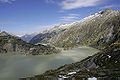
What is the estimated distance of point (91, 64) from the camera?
190750 mm

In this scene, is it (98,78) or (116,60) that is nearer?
(98,78)

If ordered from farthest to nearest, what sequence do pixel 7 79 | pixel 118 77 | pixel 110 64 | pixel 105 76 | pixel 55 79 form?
pixel 7 79
pixel 110 64
pixel 55 79
pixel 105 76
pixel 118 77

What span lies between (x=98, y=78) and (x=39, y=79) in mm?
46087

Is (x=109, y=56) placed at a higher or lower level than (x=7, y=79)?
higher

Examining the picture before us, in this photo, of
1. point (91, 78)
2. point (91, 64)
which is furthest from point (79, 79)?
→ point (91, 64)

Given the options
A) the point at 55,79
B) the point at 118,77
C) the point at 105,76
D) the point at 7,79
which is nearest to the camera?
the point at 118,77

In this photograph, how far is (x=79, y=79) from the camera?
5699 inches

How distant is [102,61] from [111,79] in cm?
5721

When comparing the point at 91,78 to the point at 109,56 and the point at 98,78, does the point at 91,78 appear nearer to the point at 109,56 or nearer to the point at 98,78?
the point at 98,78

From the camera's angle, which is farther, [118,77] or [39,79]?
[39,79]

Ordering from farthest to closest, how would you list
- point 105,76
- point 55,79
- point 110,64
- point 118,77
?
point 110,64, point 55,79, point 105,76, point 118,77

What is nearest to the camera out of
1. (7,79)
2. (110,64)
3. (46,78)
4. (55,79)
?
(55,79)

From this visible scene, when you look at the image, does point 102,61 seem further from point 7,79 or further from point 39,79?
point 7,79

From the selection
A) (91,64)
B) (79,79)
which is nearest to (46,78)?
(79,79)
